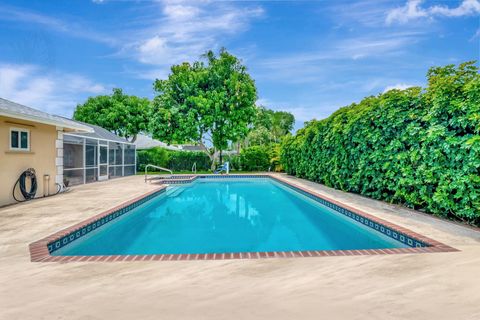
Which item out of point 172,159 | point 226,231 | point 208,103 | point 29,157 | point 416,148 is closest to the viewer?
point 226,231

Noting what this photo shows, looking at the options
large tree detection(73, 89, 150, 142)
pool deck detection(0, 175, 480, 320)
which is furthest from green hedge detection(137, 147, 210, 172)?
pool deck detection(0, 175, 480, 320)

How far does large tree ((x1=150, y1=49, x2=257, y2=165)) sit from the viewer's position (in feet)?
78.2

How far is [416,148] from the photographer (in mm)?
7254

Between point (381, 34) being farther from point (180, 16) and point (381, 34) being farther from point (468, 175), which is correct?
point (468, 175)

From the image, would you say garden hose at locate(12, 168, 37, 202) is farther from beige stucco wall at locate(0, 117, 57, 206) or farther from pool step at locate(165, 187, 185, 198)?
pool step at locate(165, 187, 185, 198)

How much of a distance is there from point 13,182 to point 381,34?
53.7ft

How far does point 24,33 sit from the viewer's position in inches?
561

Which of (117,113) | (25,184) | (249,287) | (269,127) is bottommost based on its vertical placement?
(249,287)

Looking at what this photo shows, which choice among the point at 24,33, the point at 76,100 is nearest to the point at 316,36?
the point at 24,33

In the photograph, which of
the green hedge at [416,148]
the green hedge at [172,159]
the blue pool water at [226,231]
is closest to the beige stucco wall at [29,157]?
the blue pool water at [226,231]

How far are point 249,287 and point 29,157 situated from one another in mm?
9449

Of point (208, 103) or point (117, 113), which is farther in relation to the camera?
point (117, 113)

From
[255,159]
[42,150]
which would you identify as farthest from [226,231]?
[255,159]

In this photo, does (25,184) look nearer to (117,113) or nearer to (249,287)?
(249,287)
